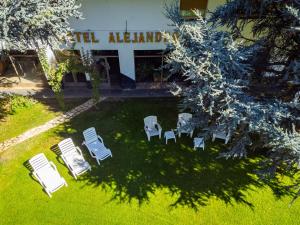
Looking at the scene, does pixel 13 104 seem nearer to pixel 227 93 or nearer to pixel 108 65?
pixel 108 65

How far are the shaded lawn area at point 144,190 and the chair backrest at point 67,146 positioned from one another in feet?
2.32

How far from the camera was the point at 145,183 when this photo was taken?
11977 mm

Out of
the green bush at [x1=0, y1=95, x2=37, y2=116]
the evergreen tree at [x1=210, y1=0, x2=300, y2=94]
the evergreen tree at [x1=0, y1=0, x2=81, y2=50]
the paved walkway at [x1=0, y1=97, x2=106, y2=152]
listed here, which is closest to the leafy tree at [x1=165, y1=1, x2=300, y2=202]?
the evergreen tree at [x1=210, y1=0, x2=300, y2=94]

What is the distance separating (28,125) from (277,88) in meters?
12.8

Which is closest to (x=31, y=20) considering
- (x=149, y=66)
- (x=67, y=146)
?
(x=67, y=146)

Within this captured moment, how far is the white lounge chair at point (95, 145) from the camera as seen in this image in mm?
12752

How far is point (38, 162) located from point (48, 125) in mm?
3439

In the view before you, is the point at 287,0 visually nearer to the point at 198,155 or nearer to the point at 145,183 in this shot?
the point at 198,155

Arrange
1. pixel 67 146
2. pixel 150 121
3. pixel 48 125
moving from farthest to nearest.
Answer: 1. pixel 48 125
2. pixel 150 121
3. pixel 67 146

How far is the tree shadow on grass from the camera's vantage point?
38.0ft

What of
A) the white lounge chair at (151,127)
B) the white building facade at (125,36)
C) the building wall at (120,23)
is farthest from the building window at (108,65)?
the white lounge chair at (151,127)

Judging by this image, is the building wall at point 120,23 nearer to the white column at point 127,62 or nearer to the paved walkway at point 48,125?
the white column at point 127,62

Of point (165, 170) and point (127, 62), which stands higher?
point (127, 62)

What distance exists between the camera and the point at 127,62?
54.0ft
